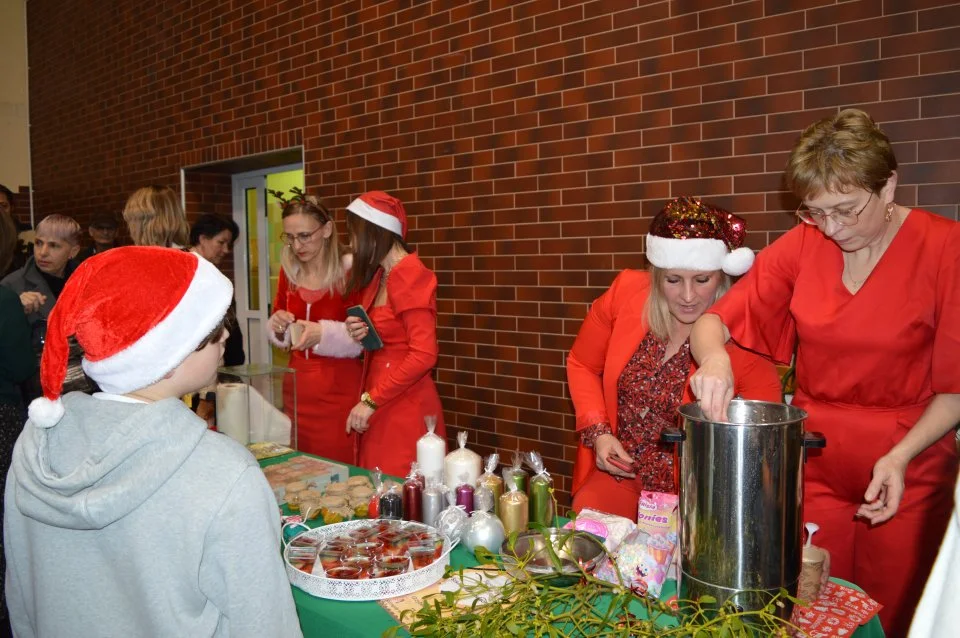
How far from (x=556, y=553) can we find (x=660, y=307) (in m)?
1.22

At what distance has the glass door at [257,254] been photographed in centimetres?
638

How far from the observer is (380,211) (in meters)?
3.25

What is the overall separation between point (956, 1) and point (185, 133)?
18.9ft

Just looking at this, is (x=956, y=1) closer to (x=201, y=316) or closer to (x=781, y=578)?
(x=781, y=578)

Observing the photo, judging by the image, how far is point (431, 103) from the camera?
436cm

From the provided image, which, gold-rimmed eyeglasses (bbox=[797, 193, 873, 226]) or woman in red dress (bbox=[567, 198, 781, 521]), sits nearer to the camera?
gold-rimmed eyeglasses (bbox=[797, 193, 873, 226])

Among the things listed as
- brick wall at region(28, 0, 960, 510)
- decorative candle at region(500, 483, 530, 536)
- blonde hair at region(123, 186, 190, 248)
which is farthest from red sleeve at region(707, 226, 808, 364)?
blonde hair at region(123, 186, 190, 248)

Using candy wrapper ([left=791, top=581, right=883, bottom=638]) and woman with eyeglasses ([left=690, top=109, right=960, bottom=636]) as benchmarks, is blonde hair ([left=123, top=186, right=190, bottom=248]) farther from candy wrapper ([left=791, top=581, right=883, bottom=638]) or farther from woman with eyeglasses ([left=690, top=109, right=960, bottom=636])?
candy wrapper ([left=791, top=581, right=883, bottom=638])

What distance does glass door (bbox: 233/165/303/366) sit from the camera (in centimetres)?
638

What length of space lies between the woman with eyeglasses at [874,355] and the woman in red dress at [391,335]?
137cm

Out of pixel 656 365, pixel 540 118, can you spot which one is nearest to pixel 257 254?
pixel 540 118

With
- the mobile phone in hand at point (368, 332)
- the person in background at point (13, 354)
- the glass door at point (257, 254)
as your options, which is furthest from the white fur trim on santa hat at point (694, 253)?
the glass door at point (257, 254)

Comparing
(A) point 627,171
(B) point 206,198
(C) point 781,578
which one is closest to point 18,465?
(C) point 781,578

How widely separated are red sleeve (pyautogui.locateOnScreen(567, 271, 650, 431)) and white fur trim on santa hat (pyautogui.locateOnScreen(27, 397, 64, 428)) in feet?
5.35
